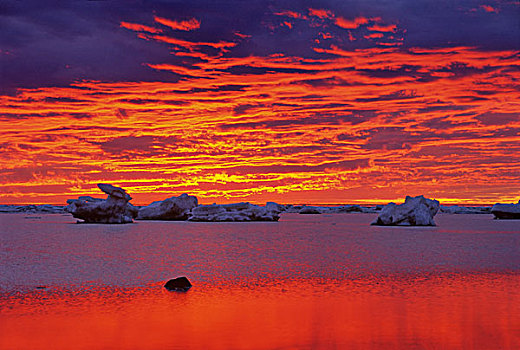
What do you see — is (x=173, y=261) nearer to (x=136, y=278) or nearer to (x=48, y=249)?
(x=136, y=278)

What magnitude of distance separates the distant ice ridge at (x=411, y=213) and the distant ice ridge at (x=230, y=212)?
19.4m

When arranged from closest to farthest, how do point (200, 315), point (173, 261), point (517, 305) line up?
1. point (200, 315)
2. point (517, 305)
3. point (173, 261)

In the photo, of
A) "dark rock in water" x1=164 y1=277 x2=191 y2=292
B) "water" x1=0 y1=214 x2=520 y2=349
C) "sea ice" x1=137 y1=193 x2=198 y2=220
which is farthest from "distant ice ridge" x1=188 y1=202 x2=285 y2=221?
"dark rock in water" x1=164 y1=277 x2=191 y2=292

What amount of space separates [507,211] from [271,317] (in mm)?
A: 83117

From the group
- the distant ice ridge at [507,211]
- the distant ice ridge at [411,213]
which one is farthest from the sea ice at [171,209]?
the distant ice ridge at [507,211]

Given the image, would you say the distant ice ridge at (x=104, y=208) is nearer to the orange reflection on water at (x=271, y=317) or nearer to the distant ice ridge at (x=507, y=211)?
the orange reflection on water at (x=271, y=317)

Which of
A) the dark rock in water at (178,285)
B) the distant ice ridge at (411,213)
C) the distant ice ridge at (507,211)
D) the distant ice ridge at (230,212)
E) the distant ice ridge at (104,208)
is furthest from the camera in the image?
the distant ice ridge at (507,211)

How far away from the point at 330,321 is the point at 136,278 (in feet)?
27.0

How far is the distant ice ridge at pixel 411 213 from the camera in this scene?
58844 millimetres

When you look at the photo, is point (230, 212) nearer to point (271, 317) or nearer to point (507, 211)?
point (507, 211)

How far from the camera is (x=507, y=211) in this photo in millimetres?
84875

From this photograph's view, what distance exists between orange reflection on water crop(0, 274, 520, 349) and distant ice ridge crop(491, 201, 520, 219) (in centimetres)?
7507

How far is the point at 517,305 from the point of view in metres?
12.5

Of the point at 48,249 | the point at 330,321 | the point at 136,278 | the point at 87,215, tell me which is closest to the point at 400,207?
the point at 87,215
